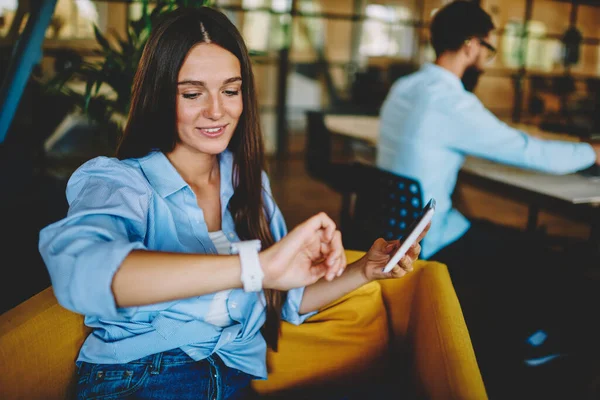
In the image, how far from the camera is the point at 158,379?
115cm

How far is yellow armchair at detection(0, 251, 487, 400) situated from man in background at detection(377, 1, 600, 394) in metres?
0.78

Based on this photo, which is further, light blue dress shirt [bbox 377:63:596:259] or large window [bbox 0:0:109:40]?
large window [bbox 0:0:109:40]

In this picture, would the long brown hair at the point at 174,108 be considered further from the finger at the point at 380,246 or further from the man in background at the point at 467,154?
the man in background at the point at 467,154

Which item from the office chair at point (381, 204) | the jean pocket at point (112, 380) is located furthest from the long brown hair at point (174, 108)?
the office chair at point (381, 204)

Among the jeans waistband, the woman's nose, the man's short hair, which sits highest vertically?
the man's short hair

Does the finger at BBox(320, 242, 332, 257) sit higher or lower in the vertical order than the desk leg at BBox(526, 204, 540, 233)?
higher

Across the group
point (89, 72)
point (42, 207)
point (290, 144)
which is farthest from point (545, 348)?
point (290, 144)

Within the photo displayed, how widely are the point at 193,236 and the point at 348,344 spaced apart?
56 centimetres

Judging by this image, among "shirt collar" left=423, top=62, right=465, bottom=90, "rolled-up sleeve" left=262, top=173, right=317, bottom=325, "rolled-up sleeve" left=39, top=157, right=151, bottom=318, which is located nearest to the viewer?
"rolled-up sleeve" left=39, top=157, right=151, bottom=318

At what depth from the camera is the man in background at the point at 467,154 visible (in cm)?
213

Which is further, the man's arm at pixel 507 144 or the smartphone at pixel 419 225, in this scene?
the man's arm at pixel 507 144

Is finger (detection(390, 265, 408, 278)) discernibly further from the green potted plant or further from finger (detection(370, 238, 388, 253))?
the green potted plant

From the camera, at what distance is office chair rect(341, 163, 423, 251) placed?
6.68 ft

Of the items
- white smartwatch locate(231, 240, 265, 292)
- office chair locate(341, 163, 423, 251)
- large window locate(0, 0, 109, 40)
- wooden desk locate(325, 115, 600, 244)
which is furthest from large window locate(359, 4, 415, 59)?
white smartwatch locate(231, 240, 265, 292)
